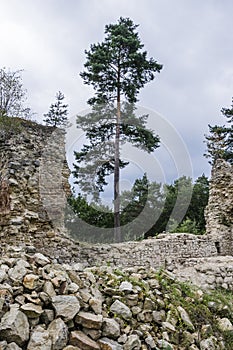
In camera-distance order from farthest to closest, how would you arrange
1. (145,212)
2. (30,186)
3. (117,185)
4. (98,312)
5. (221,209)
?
(145,212)
(117,185)
(221,209)
(30,186)
(98,312)

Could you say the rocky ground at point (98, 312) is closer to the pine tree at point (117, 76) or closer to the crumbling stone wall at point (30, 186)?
the crumbling stone wall at point (30, 186)

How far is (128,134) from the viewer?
16750mm

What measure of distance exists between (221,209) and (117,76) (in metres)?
8.22

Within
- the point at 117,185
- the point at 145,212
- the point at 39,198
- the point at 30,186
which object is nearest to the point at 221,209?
the point at 117,185

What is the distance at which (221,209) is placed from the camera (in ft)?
41.2

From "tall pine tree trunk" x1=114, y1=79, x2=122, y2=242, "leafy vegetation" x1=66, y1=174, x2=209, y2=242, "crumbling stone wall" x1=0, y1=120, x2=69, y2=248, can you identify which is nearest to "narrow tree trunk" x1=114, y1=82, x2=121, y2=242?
"tall pine tree trunk" x1=114, y1=79, x2=122, y2=242

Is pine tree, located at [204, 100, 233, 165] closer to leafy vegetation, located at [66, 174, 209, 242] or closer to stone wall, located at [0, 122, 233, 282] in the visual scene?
leafy vegetation, located at [66, 174, 209, 242]

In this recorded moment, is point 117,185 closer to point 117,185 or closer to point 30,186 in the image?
point 117,185

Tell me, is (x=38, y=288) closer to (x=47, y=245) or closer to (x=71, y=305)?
(x=71, y=305)

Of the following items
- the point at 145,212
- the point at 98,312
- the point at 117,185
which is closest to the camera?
the point at 98,312

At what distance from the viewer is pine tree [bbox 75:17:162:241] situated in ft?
54.1

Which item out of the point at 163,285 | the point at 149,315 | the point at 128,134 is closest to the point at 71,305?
the point at 149,315

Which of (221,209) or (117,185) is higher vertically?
(117,185)

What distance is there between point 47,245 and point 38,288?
423 cm
